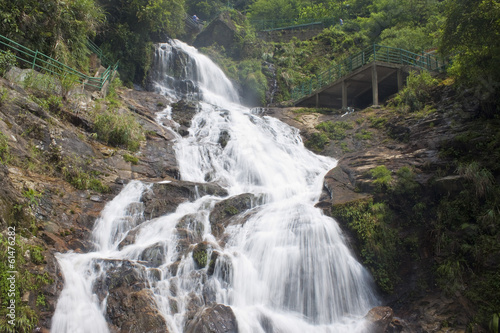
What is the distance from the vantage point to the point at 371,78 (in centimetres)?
1867

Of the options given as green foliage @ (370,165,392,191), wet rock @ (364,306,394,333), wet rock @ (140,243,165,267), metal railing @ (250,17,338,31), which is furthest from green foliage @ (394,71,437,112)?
metal railing @ (250,17,338,31)

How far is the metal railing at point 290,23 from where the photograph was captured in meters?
38.9

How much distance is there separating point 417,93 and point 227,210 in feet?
33.3

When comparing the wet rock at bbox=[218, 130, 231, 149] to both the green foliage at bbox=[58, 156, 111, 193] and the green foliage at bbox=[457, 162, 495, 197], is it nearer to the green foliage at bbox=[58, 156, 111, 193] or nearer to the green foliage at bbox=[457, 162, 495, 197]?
the green foliage at bbox=[58, 156, 111, 193]


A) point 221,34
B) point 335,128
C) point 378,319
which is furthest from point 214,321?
point 221,34

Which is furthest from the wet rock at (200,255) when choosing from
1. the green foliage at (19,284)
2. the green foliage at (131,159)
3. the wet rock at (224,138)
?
the wet rock at (224,138)

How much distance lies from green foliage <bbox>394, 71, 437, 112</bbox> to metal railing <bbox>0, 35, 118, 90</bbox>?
13.3 metres

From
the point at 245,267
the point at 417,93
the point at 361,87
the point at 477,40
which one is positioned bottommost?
the point at 245,267

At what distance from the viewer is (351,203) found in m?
8.97

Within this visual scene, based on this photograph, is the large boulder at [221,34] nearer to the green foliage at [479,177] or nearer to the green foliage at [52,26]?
the green foliage at [52,26]

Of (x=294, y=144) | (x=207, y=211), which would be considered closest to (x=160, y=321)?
(x=207, y=211)

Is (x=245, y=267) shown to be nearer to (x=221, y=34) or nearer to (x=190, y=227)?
(x=190, y=227)

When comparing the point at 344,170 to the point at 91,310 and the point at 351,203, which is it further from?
the point at 91,310

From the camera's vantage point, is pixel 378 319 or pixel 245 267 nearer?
pixel 378 319
